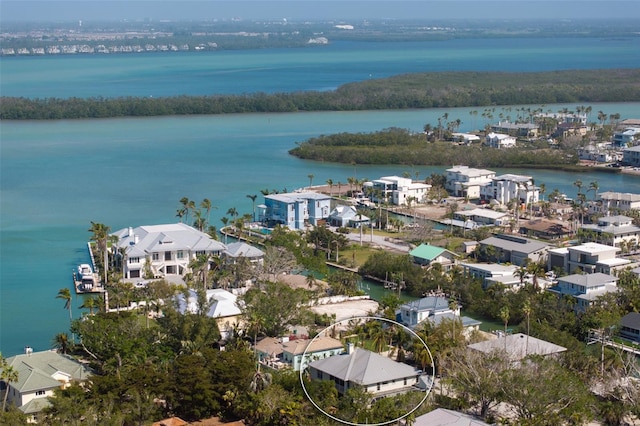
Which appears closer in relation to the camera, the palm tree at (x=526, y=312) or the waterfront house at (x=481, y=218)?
the palm tree at (x=526, y=312)

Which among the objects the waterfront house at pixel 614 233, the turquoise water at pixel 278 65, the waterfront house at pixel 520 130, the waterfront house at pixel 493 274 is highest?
the waterfront house at pixel 493 274

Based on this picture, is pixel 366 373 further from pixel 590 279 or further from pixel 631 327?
pixel 590 279

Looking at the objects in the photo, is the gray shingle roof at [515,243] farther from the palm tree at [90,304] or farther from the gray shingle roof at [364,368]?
the palm tree at [90,304]

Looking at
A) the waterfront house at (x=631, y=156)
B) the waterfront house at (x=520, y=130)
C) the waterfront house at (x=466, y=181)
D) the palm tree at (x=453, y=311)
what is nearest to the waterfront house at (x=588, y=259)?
the palm tree at (x=453, y=311)

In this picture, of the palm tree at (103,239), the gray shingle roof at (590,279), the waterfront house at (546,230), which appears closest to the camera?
the gray shingle roof at (590,279)

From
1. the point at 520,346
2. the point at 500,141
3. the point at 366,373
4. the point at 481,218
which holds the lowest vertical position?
the point at 500,141

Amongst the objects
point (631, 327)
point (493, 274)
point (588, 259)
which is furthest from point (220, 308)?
point (588, 259)

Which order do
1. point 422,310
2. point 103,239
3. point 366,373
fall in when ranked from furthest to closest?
1. point 103,239
2. point 422,310
3. point 366,373
